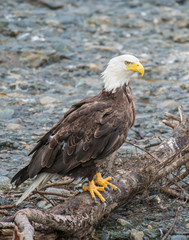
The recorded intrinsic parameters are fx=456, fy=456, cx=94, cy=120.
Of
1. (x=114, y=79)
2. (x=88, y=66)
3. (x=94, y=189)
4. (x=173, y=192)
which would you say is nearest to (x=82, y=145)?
(x=94, y=189)

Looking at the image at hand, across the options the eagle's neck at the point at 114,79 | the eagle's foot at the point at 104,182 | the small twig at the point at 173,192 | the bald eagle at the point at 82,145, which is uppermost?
the eagle's neck at the point at 114,79

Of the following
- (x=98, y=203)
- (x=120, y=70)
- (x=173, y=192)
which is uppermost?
(x=120, y=70)

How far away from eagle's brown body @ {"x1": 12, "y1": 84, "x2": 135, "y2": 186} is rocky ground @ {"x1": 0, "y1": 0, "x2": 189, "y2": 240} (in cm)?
64

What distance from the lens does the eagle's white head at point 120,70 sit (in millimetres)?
5012

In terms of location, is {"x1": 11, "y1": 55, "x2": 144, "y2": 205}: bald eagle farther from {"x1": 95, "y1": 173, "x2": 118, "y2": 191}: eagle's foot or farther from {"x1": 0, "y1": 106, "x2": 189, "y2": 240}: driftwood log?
{"x1": 0, "y1": 106, "x2": 189, "y2": 240}: driftwood log

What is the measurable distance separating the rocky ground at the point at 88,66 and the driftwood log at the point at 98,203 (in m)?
0.28

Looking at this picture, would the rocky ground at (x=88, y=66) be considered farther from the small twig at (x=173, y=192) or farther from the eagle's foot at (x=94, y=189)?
the eagle's foot at (x=94, y=189)

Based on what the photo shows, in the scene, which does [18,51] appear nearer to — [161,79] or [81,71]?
[81,71]

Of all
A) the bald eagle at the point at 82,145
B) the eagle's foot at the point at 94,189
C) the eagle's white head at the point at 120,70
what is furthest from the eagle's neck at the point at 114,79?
the eagle's foot at the point at 94,189

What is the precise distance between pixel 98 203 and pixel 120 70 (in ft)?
5.01

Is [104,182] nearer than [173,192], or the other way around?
[104,182]

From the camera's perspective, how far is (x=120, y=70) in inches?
201

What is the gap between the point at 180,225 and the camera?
186 inches

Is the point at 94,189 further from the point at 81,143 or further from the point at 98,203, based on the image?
the point at 81,143
